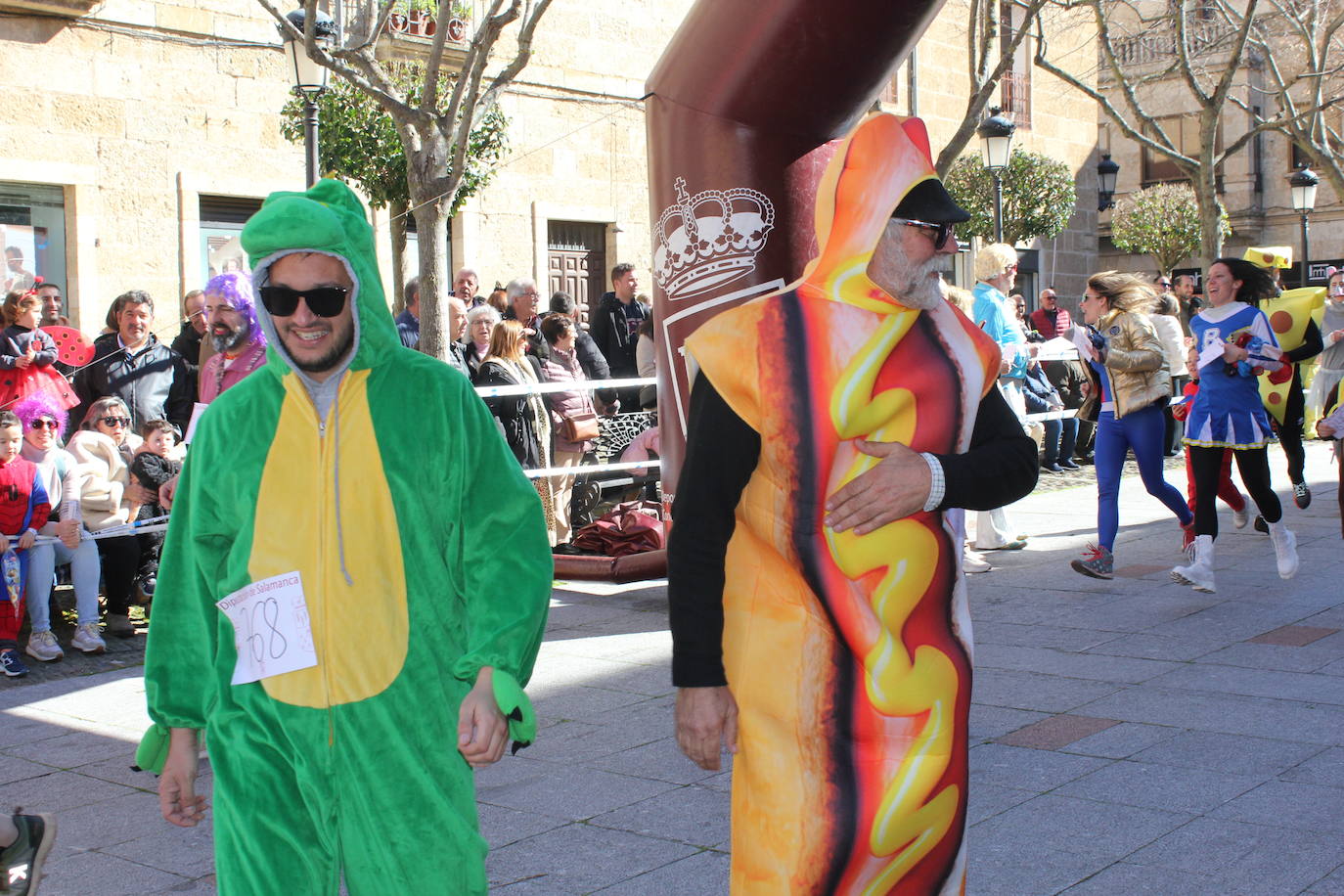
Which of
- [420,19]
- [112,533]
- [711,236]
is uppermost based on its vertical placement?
[420,19]

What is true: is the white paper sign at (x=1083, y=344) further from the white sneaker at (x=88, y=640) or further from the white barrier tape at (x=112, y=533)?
the white sneaker at (x=88, y=640)

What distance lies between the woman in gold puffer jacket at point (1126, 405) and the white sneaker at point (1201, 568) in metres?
0.43

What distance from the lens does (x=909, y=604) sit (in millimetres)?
2693

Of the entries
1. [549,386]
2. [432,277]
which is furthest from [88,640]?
[432,277]

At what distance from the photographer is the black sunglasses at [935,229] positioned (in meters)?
2.73

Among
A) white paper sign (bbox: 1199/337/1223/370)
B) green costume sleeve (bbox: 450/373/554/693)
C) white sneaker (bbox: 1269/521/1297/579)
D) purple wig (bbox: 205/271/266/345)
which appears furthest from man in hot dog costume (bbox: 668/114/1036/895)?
white sneaker (bbox: 1269/521/1297/579)

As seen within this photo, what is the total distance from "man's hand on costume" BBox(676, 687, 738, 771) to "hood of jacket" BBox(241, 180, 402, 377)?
2.91 feet

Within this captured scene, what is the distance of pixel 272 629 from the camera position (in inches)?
107

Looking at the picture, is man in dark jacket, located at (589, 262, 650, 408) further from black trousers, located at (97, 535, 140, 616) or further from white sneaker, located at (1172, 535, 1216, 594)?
white sneaker, located at (1172, 535, 1216, 594)

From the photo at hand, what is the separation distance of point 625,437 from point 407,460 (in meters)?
8.61

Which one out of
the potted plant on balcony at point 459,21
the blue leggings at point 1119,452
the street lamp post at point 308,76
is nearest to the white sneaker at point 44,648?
the street lamp post at point 308,76

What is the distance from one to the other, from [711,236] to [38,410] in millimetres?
3959

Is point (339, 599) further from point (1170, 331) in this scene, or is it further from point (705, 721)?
point (1170, 331)

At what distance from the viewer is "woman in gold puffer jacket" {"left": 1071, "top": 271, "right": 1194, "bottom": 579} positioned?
27.5ft
